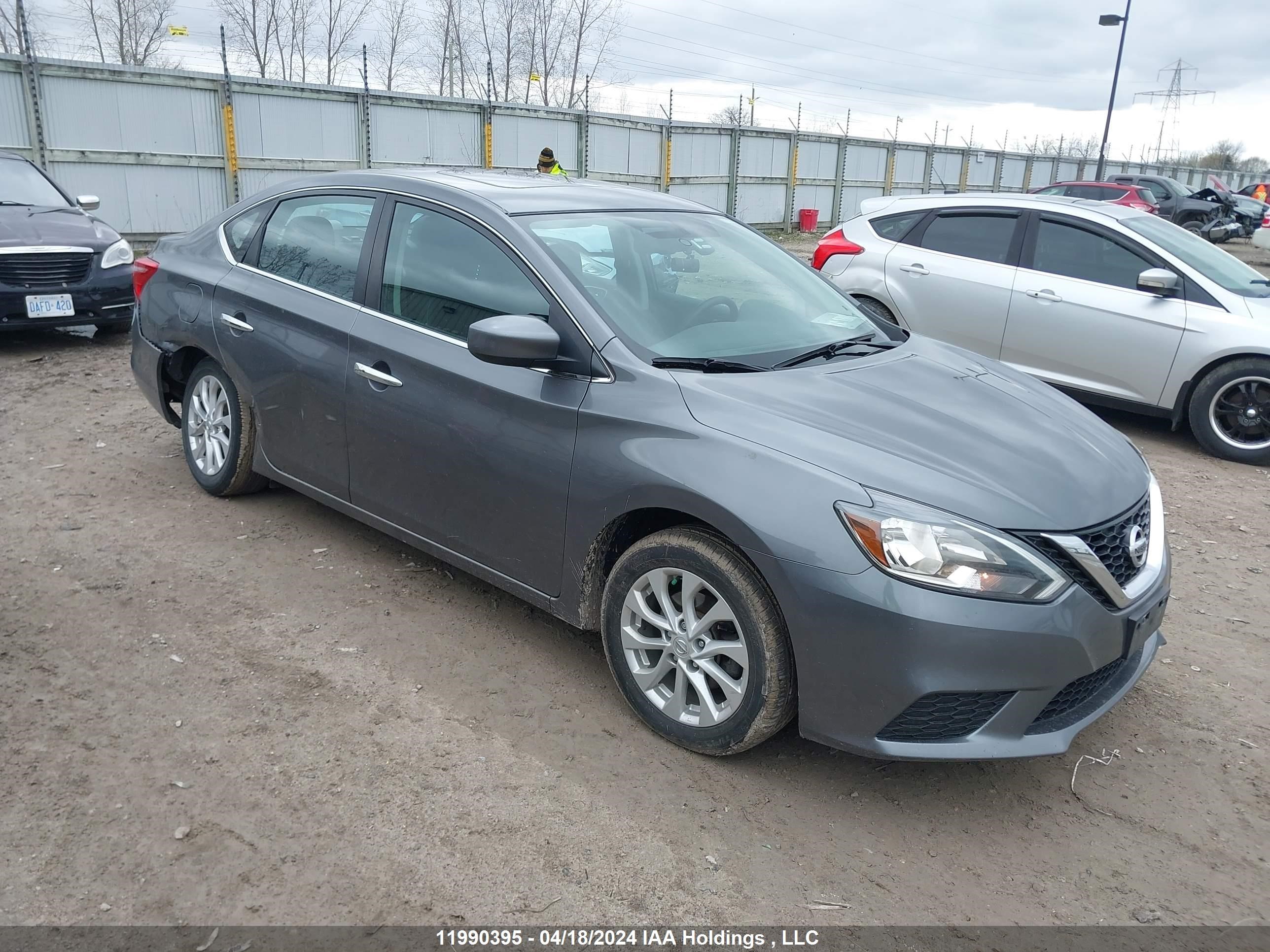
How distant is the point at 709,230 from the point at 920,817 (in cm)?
258

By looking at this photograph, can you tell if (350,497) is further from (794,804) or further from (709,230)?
(794,804)

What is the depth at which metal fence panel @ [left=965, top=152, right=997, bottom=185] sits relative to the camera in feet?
117

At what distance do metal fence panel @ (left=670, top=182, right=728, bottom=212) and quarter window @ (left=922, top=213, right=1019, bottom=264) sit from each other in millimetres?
15771

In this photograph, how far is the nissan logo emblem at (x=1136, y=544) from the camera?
3.15 metres

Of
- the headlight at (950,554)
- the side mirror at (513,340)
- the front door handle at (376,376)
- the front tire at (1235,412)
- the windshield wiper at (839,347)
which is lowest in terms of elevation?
the front tire at (1235,412)

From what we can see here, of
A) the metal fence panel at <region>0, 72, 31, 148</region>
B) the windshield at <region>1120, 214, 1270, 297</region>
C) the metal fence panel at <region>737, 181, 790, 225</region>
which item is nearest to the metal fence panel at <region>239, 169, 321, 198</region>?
the metal fence panel at <region>0, 72, 31, 148</region>

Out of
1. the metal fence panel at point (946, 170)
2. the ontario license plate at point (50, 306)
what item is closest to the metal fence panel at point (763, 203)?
the metal fence panel at point (946, 170)

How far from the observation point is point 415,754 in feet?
10.7

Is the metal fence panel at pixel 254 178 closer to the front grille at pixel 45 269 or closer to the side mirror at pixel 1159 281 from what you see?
the front grille at pixel 45 269

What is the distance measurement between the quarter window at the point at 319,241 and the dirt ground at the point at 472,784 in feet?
4.22

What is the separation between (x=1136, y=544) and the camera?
321cm

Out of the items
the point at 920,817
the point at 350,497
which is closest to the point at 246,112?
the point at 350,497

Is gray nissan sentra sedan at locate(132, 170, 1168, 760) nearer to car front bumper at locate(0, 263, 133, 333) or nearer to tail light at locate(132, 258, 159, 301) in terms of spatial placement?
tail light at locate(132, 258, 159, 301)

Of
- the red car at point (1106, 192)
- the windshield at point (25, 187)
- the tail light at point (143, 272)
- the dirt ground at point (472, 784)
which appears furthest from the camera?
the red car at point (1106, 192)
